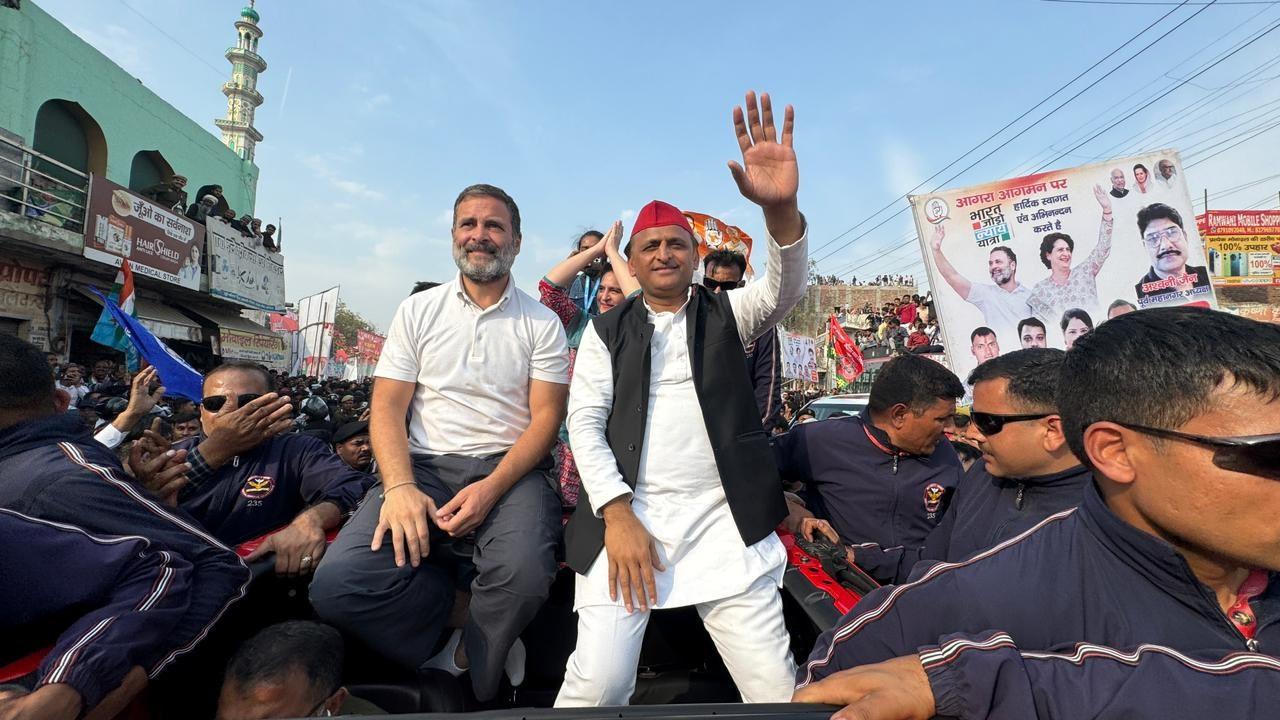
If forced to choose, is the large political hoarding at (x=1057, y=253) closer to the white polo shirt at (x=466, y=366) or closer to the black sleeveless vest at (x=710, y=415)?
the black sleeveless vest at (x=710, y=415)

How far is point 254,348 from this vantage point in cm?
1883

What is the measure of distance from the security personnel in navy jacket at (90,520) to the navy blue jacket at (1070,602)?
1.66 m

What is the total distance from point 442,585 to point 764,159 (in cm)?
182

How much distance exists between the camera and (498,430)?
235cm

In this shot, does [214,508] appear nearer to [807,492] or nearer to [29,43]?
[807,492]

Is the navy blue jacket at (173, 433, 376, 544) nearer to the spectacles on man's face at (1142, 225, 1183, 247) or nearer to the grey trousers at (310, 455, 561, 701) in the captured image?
the grey trousers at (310, 455, 561, 701)

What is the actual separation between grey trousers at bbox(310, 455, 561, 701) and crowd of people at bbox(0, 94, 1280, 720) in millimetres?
10

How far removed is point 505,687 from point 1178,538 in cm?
204

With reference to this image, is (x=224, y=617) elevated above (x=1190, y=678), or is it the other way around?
(x=1190, y=678)

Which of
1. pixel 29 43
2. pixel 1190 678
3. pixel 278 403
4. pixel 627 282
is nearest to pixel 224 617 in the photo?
pixel 278 403

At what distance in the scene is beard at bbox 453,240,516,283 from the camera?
246 cm

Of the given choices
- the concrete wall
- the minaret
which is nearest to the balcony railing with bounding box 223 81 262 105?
the minaret

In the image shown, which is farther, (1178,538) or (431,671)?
(431,671)

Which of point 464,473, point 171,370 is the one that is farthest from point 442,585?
point 171,370
